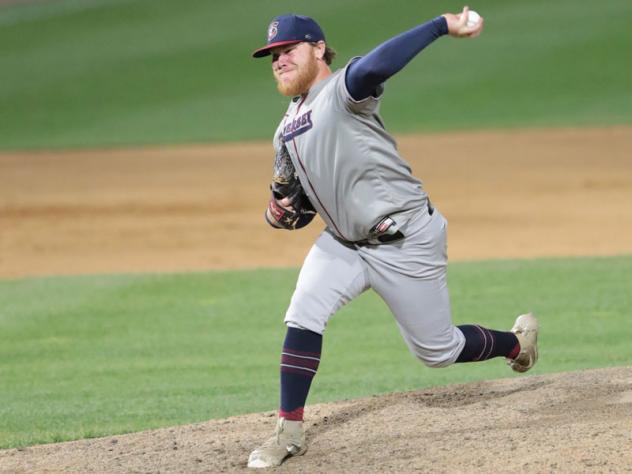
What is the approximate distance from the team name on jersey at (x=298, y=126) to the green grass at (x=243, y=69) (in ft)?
61.1

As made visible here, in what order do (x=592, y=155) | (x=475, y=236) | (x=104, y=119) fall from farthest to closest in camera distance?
(x=104, y=119) < (x=592, y=155) < (x=475, y=236)

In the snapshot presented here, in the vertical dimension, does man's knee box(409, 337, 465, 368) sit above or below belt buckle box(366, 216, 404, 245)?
below

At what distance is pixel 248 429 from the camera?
5938 millimetres

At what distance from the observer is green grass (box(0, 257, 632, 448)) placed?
713cm

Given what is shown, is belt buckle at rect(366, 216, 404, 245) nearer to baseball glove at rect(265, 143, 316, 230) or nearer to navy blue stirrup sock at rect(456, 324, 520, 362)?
baseball glove at rect(265, 143, 316, 230)

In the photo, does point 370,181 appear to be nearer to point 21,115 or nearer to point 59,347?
point 59,347

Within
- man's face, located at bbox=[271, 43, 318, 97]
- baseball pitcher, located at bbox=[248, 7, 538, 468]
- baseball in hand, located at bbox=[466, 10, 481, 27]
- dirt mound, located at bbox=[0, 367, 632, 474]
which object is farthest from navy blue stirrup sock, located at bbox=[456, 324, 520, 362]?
baseball in hand, located at bbox=[466, 10, 481, 27]

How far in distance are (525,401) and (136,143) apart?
18630 mm

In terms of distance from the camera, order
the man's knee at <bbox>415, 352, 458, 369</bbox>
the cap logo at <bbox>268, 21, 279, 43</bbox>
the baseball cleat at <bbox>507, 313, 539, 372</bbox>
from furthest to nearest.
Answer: the baseball cleat at <bbox>507, 313, 539, 372</bbox>, the man's knee at <bbox>415, 352, 458, 369</bbox>, the cap logo at <bbox>268, 21, 279, 43</bbox>

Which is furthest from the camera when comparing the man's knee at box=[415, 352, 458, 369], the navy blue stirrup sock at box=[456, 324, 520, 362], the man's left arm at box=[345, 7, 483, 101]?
the navy blue stirrup sock at box=[456, 324, 520, 362]

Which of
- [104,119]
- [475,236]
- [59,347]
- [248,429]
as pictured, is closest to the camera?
[248,429]

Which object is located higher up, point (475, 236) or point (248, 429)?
point (248, 429)

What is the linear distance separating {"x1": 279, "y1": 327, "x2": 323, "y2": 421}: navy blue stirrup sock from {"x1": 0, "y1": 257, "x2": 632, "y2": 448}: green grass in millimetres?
1486

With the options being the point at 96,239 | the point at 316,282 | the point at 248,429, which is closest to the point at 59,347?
the point at 248,429
